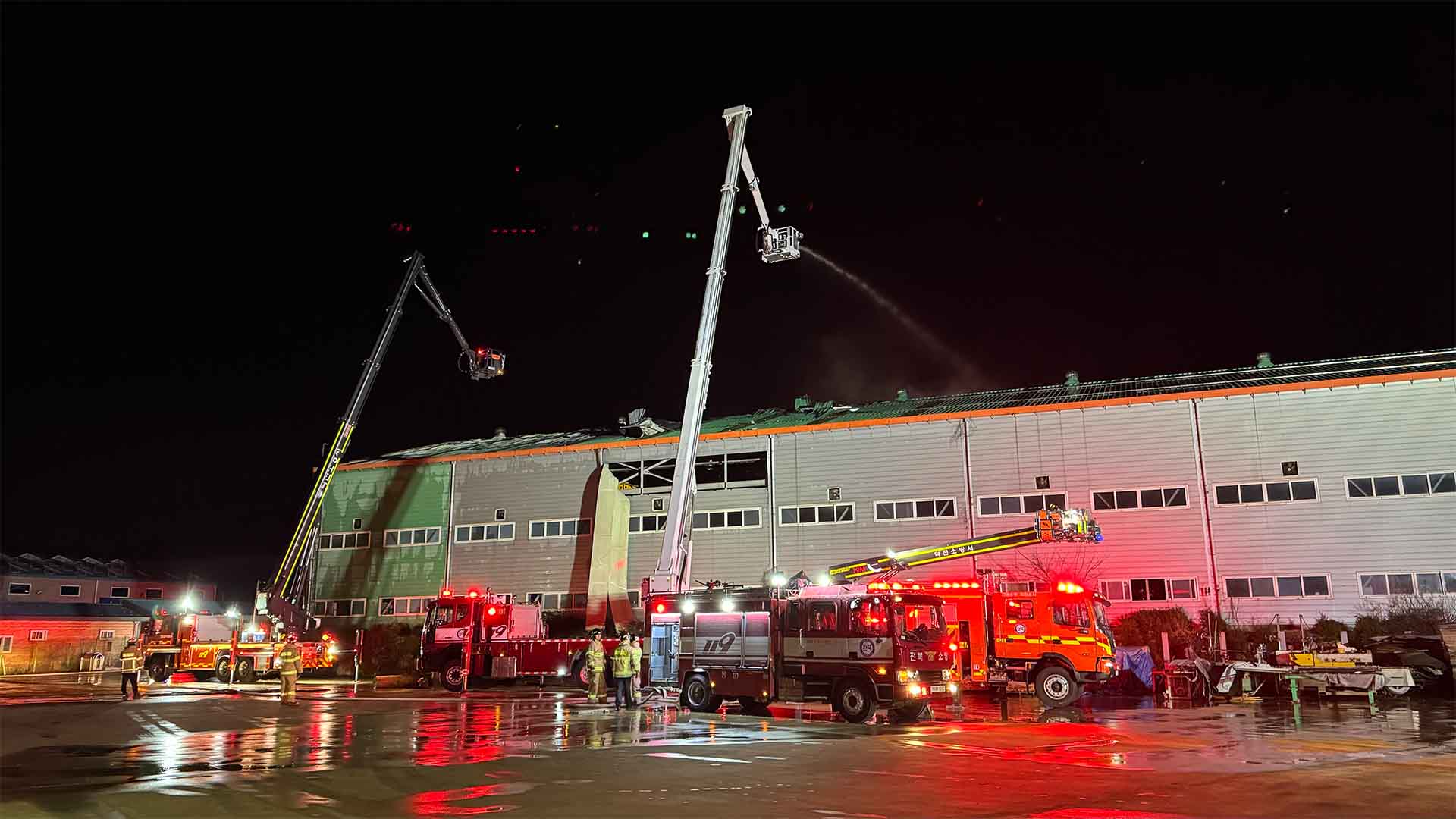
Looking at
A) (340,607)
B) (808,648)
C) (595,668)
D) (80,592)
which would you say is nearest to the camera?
(808,648)

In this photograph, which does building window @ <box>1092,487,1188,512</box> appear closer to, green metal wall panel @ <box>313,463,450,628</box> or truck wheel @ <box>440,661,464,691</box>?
truck wheel @ <box>440,661,464,691</box>

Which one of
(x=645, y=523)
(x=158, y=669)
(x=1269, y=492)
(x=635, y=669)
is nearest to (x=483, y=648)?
(x=635, y=669)

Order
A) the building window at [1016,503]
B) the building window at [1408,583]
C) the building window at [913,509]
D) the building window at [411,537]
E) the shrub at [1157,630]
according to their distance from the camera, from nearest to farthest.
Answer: the building window at [1408,583], the shrub at [1157,630], the building window at [1016,503], the building window at [913,509], the building window at [411,537]

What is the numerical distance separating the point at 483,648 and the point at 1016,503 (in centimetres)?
1757

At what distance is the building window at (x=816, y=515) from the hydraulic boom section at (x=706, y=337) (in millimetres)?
9104

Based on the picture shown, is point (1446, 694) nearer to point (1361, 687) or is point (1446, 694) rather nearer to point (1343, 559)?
point (1361, 687)

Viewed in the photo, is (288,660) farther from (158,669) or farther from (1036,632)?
(1036,632)

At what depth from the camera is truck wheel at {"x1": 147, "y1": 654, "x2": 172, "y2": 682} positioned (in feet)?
105

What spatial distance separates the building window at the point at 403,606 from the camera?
38844 millimetres

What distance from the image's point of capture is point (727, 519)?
35438 mm

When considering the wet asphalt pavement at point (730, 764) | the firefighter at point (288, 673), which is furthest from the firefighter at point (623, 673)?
the firefighter at point (288, 673)

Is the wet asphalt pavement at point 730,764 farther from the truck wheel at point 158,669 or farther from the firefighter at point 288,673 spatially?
the truck wheel at point 158,669

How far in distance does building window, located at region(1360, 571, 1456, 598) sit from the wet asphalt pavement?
9794 mm

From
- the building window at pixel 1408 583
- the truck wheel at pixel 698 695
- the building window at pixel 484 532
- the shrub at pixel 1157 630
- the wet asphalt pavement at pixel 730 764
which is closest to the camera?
the wet asphalt pavement at pixel 730 764
